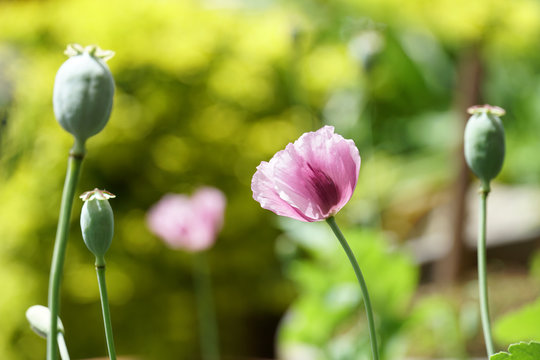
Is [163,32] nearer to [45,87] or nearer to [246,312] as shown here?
[45,87]

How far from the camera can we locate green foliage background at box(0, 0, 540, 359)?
133 cm

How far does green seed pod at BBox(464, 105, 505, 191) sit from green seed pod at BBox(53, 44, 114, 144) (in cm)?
15

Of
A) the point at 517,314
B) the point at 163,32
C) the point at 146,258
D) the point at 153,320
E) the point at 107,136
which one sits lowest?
the point at 517,314

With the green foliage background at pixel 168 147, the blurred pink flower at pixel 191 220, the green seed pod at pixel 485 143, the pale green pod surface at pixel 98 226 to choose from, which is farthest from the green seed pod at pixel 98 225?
the green foliage background at pixel 168 147

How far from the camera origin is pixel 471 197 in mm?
1736

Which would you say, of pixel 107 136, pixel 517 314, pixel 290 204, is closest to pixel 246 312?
pixel 107 136

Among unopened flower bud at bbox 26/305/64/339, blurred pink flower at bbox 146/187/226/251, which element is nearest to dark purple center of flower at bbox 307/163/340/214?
unopened flower bud at bbox 26/305/64/339

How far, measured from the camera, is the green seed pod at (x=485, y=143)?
27 cm

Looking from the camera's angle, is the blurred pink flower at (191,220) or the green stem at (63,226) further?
the blurred pink flower at (191,220)

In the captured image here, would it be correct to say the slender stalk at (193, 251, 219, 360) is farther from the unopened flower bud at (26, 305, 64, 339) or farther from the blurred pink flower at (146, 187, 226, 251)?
the unopened flower bud at (26, 305, 64, 339)

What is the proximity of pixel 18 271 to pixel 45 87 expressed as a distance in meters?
0.38

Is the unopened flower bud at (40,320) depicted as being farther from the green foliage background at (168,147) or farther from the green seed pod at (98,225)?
the green foliage background at (168,147)

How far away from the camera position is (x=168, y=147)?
151cm

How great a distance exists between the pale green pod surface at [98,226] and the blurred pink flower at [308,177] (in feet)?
0.18
